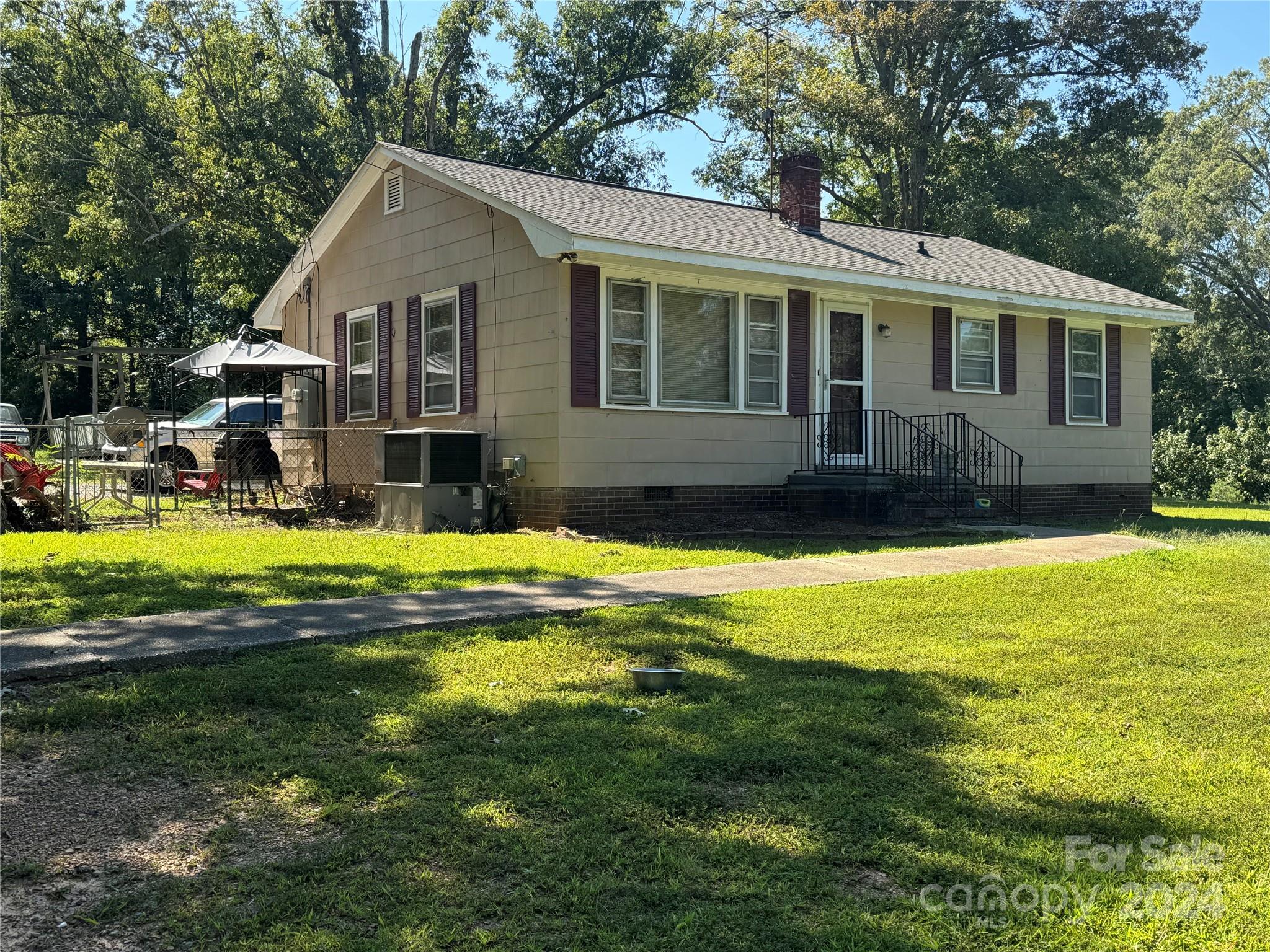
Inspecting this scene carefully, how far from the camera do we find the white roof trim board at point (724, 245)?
11.9 meters

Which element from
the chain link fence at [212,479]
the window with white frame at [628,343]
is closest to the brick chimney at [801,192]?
the window with white frame at [628,343]

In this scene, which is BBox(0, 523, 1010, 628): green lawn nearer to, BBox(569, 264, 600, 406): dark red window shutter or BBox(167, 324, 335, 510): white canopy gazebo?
BBox(569, 264, 600, 406): dark red window shutter

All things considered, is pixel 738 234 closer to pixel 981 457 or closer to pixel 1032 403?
pixel 981 457

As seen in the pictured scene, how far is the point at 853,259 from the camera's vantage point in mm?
14273

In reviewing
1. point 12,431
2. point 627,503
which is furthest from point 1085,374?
point 12,431

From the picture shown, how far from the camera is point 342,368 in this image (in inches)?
634

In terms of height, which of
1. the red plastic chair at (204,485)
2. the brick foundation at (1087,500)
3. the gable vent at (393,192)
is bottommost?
the brick foundation at (1087,500)

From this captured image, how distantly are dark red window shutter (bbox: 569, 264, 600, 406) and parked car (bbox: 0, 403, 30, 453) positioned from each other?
31.5 feet

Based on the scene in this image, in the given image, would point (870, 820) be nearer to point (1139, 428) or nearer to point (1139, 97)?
point (1139, 428)

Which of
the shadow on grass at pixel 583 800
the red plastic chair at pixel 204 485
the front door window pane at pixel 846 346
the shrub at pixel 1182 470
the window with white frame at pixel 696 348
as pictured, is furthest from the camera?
the shrub at pixel 1182 470

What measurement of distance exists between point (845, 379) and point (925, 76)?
1869 centimetres

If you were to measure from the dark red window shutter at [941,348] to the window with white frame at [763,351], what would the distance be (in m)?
2.74

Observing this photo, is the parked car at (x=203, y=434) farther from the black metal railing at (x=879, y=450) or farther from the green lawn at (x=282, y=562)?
the black metal railing at (x=879, y=450)

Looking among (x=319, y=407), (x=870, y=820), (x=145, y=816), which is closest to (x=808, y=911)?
(x=870, y=820)
